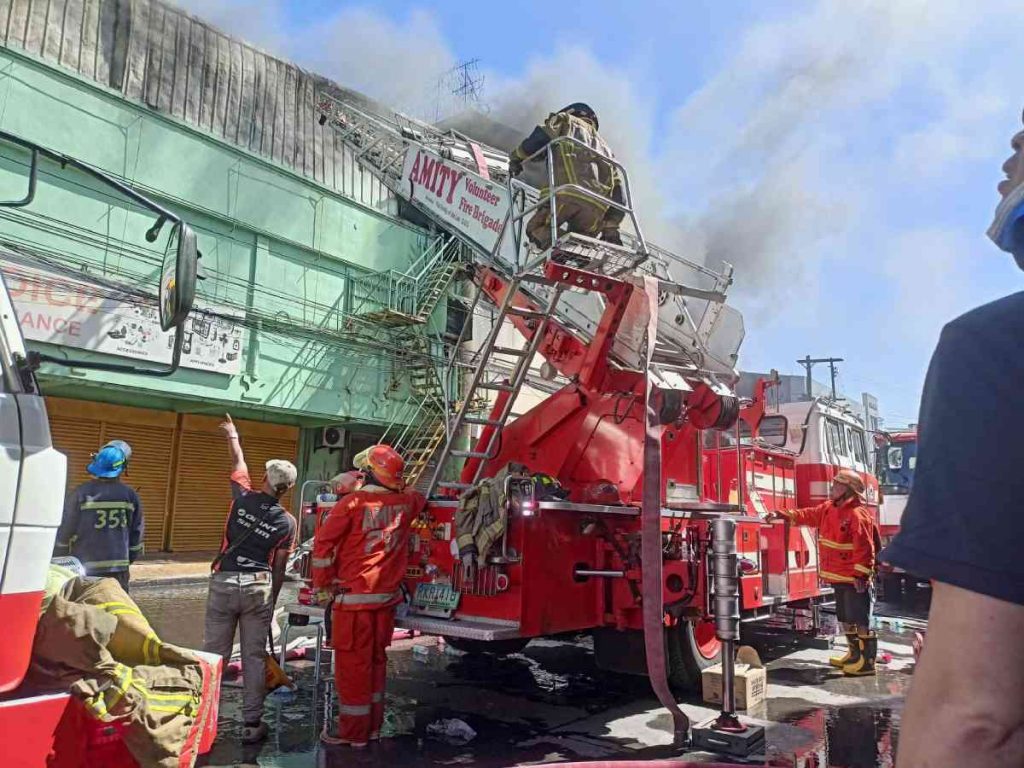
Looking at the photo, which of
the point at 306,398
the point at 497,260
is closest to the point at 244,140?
the point at 306,398

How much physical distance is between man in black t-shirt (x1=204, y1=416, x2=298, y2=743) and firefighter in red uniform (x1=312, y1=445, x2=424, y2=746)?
40 centimetres

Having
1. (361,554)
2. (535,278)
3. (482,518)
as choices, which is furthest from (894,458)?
(361,554)

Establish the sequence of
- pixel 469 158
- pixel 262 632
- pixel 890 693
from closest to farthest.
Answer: pixel 262 632 < pixel 890 693 < pixel 469 158

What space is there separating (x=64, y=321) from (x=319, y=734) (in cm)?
1014

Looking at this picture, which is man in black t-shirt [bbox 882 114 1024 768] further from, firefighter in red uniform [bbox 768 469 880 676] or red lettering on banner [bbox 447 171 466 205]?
red lettering on banner [bbox 447 171 466 205]

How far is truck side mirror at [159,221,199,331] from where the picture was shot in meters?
2.66

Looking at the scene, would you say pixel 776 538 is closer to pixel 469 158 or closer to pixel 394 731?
pixel 394 731

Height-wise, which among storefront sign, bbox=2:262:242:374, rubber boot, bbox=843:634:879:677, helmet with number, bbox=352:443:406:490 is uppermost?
storefront sign, bbox=2:262:242:374

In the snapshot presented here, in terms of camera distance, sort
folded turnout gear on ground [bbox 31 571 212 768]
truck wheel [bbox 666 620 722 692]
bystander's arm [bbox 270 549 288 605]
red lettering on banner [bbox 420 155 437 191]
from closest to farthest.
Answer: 1. folded turnout gear on ground [bbox 31 571 212 768]
2. bystander's arm [bbox 270 549 288 605]
3. truck wheel [bbox 666 620 722 692]
4. red lettering on banner [bbox 420 155 437 191]

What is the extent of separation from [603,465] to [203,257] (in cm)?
1181

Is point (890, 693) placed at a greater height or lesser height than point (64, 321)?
lesser

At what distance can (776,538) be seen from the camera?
7.07 meters

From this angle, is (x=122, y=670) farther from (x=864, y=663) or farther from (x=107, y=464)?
(x=864, y=663)

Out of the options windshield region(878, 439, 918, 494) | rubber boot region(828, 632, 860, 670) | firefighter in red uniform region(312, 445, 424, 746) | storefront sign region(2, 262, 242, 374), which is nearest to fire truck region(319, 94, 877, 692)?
firefighter in red uniform region(312, 445, 424, 746)
